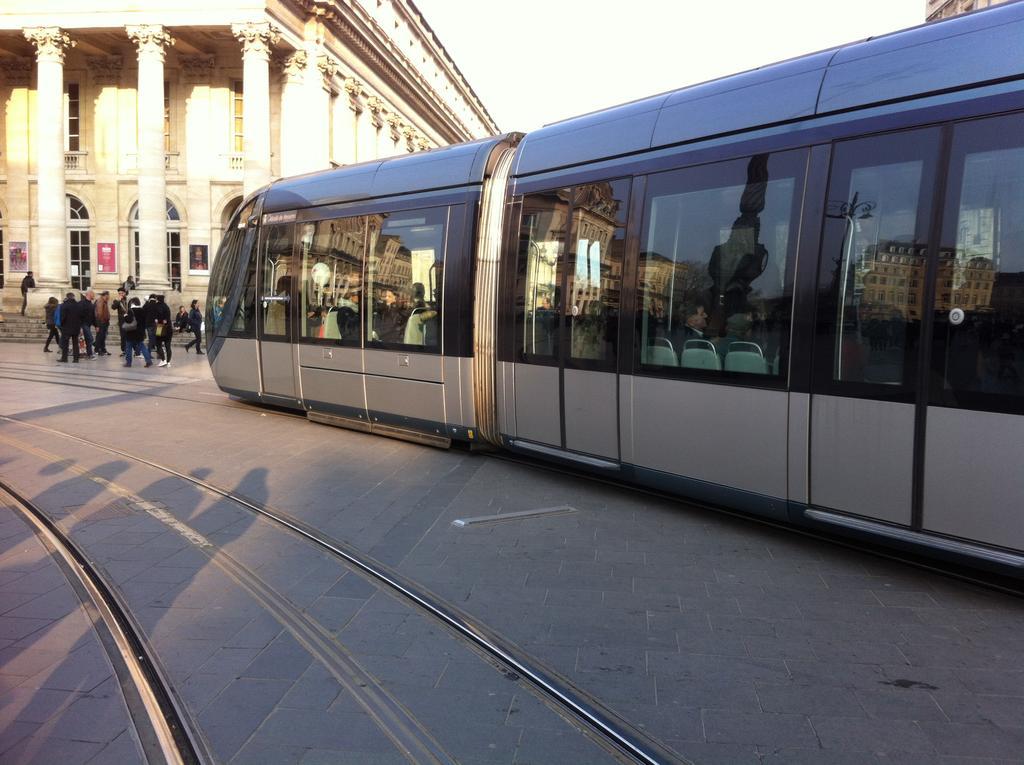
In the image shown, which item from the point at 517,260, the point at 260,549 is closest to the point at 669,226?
the point at 517,260

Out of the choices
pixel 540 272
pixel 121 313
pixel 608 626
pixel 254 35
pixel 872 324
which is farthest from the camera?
pixel 254 35

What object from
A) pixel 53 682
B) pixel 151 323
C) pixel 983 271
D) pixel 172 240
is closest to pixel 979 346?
pixel 983 271

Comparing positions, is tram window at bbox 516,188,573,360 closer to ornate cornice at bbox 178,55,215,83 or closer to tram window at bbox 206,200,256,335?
tram window at bbox 206,200,256,335

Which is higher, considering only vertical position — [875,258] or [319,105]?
[319,105]

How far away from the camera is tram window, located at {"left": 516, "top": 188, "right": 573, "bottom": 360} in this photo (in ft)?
23.9

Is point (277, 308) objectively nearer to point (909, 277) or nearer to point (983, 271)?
point (909, 277)

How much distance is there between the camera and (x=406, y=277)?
9000 millimetres

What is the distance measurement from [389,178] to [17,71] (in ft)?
128

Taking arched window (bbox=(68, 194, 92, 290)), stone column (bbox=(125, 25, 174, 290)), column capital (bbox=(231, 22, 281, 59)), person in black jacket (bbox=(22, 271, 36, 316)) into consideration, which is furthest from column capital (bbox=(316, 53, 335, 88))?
person in black jacket (bbox=(22, 271, 36, 316))

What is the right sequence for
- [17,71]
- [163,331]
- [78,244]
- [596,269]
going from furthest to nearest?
[17,71] < [78,244] < [163,331] < [596,269]

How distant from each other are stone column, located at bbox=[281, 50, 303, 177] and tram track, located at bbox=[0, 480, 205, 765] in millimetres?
33475

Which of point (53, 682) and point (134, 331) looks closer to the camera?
point (53, 682)

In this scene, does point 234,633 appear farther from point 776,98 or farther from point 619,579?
point 776,98

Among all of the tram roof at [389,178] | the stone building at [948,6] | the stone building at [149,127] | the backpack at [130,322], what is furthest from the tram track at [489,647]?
the stone building at [948,6]
